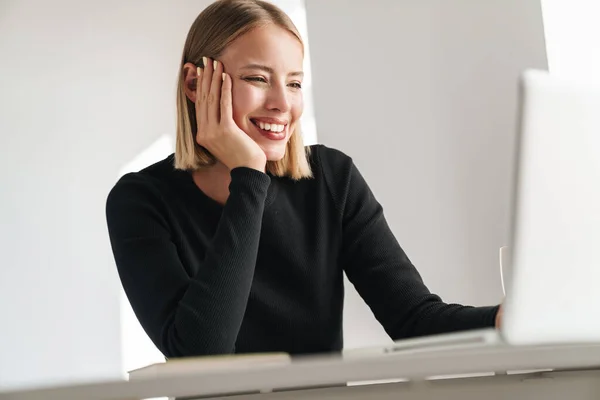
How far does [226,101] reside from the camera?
1537mm

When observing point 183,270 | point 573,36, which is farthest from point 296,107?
point 573,36

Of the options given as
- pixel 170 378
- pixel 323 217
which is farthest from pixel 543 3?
pixel 170 378

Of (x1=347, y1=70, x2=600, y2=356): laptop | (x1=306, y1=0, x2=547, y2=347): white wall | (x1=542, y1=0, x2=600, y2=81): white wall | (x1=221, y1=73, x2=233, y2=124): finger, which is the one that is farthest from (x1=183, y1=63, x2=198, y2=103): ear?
(x1=542, y1=0, x2=600, y2=81): white wall

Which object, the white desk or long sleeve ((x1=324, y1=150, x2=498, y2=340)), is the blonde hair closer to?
long sleeve ((x1=324, y1=150, x2=498, y2=340))

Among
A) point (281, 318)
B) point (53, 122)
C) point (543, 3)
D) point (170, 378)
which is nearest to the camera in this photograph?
→ point (170, 378)

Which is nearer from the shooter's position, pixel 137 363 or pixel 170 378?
pixel 170 378

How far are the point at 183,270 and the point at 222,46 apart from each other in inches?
21.5

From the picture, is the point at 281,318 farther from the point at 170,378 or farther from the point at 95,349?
the point at 95,349

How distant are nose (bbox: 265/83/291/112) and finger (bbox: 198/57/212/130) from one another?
0.14 m

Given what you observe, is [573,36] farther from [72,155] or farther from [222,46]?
[72,155]

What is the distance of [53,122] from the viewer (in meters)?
3.24

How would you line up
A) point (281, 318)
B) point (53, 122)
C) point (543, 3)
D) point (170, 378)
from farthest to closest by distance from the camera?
1. point (53, 122)
2. point (543, 3)
3. point (281, 318)
4. point (170, 378)

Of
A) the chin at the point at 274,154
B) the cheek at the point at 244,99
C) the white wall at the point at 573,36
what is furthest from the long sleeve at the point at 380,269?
the white wall at the point at 573,36

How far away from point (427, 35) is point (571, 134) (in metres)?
2.58
